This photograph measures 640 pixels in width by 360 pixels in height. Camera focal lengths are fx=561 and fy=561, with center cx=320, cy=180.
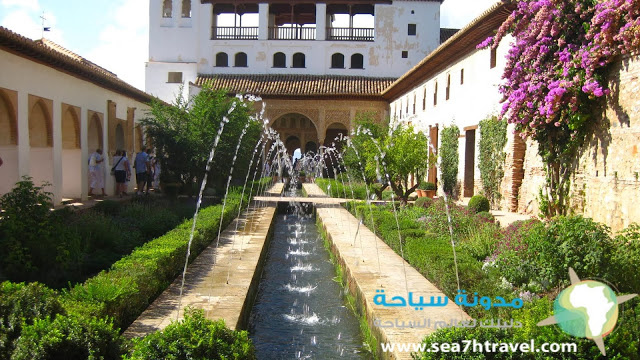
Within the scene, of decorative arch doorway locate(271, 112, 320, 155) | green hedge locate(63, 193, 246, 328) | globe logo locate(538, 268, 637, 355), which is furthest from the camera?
decorative arch doorway locate(271, 112, 320, 155)

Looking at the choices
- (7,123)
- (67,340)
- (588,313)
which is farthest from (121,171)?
(588,313)

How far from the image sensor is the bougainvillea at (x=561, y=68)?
831 cm

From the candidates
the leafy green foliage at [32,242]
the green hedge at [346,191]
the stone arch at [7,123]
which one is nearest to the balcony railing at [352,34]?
the green hedge at [346,191]

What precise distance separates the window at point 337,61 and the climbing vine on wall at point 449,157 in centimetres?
1585

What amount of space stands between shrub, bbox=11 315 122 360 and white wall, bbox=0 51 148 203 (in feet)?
30.0

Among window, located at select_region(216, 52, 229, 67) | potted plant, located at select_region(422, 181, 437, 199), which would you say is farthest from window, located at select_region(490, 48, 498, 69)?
window, located at select_region(216, 52, 229, 67)

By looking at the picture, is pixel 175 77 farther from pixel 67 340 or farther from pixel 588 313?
pixel 588 313

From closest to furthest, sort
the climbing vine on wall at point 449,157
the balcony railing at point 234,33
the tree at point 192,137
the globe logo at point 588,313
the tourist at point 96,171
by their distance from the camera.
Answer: the globe logo at point 588,313
the tree at point 192,137
the tourist at point 96,171
the climbing vine on wall at point 449,157
the balcony railing at point 234,33

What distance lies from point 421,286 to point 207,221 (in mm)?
4444

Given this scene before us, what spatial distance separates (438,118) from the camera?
2028 centimetres

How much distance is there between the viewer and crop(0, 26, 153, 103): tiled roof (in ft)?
35.1

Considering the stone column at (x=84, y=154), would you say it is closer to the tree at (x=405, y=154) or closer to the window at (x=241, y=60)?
the tree at (x=405, y=154)

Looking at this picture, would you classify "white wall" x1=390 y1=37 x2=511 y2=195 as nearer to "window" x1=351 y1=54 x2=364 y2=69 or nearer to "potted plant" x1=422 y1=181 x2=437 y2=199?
"potted plant" x1=422 y1=181 x2=437 y2=199

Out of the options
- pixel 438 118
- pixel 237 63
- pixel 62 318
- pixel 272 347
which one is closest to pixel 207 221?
pixel 272 347
